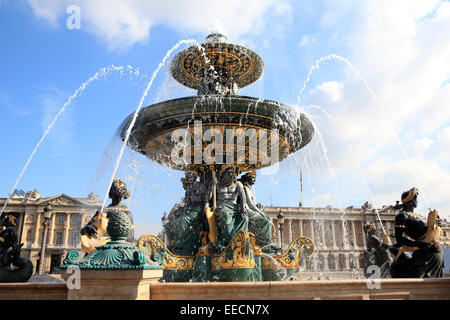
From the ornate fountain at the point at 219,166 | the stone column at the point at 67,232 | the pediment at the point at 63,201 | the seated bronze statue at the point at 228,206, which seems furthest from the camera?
the pediment at the point at 63,201

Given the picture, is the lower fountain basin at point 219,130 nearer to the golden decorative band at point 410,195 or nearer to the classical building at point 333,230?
the golden decorative band at point 410,195

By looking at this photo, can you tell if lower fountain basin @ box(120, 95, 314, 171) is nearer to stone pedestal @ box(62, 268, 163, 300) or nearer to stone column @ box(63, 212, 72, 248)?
stone pedestal @ box(62, 268, 163, 300)

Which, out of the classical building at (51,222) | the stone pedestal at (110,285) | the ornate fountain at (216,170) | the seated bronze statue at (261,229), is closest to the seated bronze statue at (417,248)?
the ornate fountain at (216,170)

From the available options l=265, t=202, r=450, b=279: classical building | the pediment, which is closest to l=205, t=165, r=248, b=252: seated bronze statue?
Result: l=265, t=202, r=450, b=279: classical building

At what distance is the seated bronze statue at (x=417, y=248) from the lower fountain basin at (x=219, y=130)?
3.20 m

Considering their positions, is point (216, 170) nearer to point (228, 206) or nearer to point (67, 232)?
point (228, 206)

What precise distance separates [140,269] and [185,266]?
3.74 m

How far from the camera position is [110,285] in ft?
10.3

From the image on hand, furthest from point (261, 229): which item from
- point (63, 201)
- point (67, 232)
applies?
point (63, 201)

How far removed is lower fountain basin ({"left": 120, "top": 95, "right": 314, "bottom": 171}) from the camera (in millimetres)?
7070

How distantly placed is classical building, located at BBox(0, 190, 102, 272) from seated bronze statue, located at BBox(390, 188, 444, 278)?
6740cm

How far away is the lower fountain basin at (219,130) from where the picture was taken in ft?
23.2

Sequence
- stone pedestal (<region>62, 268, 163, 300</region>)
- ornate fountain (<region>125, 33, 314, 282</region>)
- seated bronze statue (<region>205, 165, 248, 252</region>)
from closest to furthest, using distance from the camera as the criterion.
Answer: stone pedestal (<region>62, 268, 163, 300</region>), ornate fountain (<region>125, 33, 314, 282</region>), seated bronze statue (<region>205, 165, 248, 252</region>)

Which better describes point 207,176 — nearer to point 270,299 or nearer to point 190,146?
point 190,146
